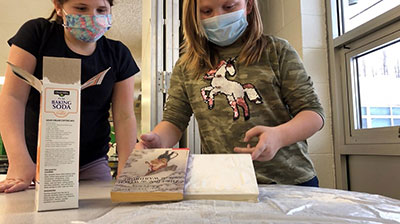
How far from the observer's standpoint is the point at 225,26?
921 millimetres

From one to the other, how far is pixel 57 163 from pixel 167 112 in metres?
0.54

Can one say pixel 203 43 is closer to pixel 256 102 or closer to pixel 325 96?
pixel 256 102

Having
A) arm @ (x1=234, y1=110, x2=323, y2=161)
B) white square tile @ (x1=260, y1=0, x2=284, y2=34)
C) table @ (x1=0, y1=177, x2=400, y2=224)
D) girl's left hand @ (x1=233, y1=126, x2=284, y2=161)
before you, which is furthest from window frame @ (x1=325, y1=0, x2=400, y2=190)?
table @ (x1=0, y1=177, x2=400, y2=224)

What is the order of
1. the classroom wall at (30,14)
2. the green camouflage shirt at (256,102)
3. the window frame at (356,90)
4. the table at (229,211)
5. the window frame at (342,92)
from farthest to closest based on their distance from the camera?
the classroom wall at (30,14) → the window frame at (342,92) → the window frame at (356,90) → the green camouflage shirt at (256,102) → the table at (229,211)

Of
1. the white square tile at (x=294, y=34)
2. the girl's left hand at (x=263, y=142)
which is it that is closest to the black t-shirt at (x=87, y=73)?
the girl's left hand at (x=263, y=142)

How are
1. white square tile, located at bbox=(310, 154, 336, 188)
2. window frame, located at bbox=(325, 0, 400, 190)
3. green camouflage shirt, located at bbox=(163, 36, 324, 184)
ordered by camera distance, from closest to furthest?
green camouflage shirt, located at bbox=(163, 36, 324, 184), window frame, located at bbox=(325, 0, 400, 190), white square tile, located at bbox=(310, 154, 336, 188)

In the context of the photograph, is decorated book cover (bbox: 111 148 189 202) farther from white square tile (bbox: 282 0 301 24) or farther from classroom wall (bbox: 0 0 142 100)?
classroom wall (bbox: 0 0 142 100)

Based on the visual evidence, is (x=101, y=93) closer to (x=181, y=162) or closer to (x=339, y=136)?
(x=181, y=162)

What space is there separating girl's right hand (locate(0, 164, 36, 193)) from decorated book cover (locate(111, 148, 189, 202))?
0.29 meters

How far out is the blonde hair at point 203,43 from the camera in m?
0.92

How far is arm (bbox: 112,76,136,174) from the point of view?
39.1 inches

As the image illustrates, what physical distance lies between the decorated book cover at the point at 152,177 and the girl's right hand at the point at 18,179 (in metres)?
0.29

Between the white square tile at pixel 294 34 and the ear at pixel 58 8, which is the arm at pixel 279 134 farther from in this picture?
the white square tile at pixel 294 34

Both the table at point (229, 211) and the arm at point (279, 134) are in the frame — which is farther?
the arm at point (279, 134)
